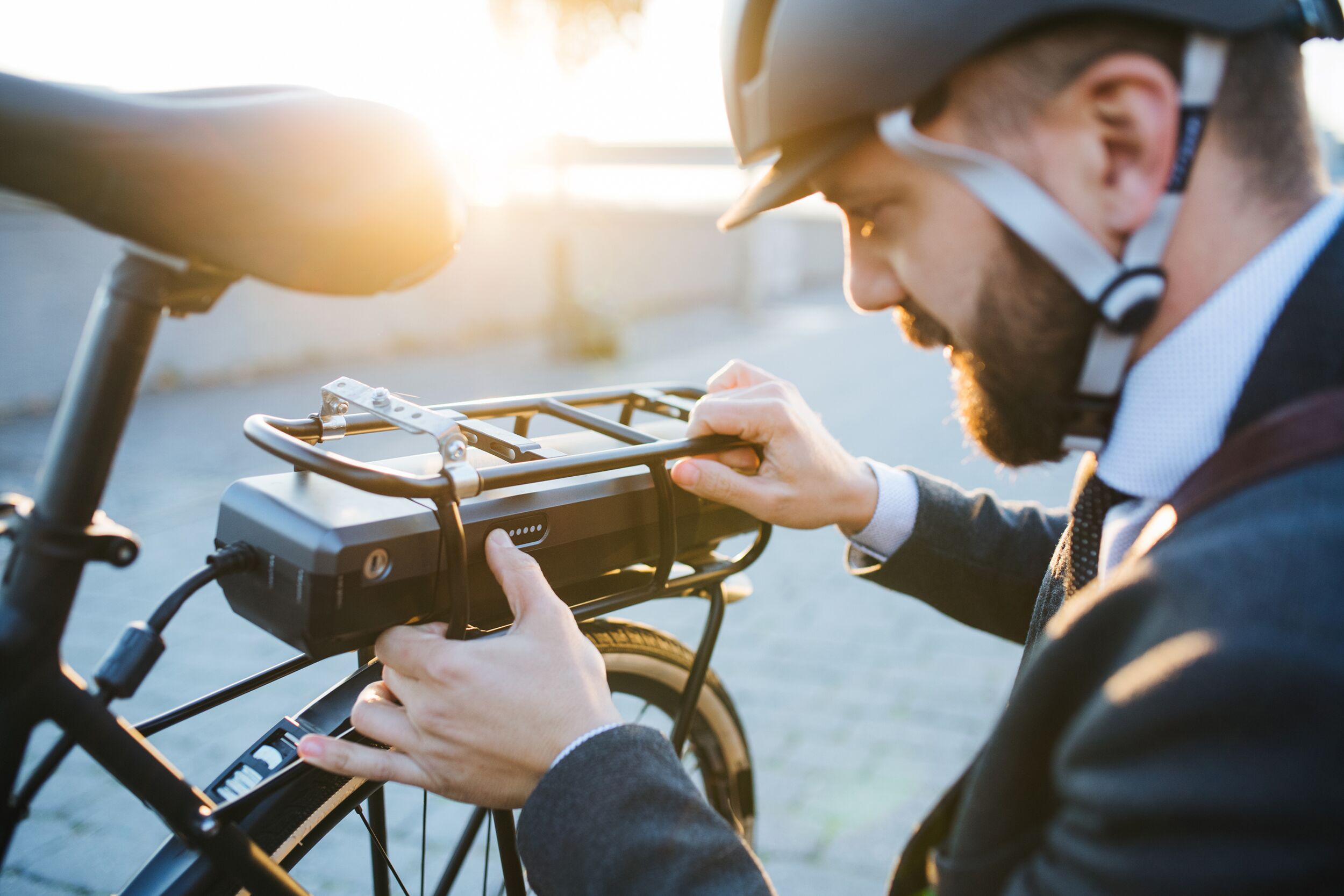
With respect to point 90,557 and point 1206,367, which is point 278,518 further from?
point 1206,367

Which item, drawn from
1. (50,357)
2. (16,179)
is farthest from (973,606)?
(50,357)

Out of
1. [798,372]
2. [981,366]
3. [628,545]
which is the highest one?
[981,366]

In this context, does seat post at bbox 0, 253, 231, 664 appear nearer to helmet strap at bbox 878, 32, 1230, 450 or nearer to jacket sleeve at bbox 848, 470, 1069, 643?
helmet strap at bbox 878, 32, 1230, 450

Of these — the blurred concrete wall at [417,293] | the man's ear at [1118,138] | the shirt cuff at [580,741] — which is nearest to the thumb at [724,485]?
the shirt cuff at [580,741]

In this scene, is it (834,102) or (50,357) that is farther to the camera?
(50,357)

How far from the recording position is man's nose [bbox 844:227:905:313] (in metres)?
1.36

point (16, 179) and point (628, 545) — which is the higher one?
point (16, 179)

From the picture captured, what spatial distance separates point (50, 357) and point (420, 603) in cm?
942

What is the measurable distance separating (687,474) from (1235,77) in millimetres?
868

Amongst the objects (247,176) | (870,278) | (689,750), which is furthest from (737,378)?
(247,176)

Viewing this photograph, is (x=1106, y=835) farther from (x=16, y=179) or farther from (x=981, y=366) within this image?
(x=16, y=179)

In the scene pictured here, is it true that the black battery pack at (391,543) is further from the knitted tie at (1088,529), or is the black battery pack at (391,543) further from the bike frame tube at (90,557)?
the knitted tie at (1088,529)

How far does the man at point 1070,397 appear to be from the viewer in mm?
803

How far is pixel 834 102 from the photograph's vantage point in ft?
4.00
